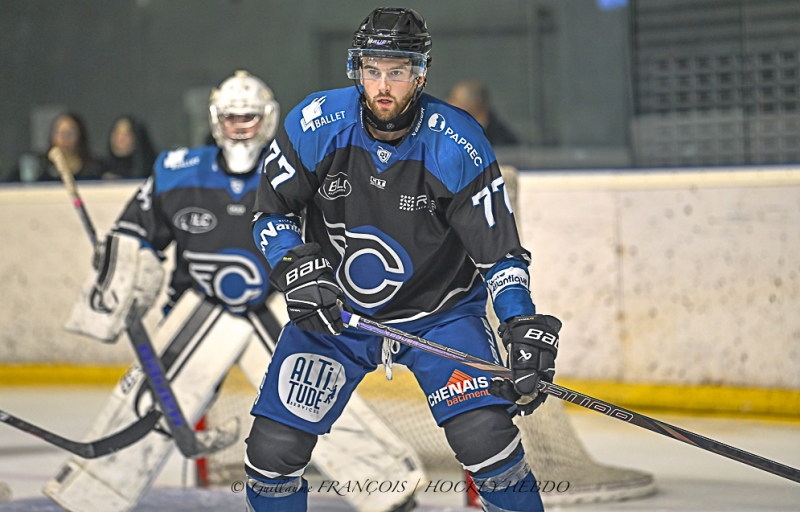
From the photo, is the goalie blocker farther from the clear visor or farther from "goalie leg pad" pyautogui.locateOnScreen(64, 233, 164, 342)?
the clear visor

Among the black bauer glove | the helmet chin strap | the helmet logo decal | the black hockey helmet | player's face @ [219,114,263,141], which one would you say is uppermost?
the black hockey helmet

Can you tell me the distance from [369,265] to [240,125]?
3.66 feet

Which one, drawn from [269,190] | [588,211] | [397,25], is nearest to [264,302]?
[269,190]

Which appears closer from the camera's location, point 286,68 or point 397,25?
point 397,25

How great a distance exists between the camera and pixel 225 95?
3219 millimetres

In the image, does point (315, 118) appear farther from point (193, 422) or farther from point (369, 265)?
point (193, 422)

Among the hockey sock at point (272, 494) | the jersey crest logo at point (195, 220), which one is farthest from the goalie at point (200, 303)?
the hockey sock at point (272, 494)

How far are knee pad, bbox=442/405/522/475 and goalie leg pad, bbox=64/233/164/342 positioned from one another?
50.4 inches

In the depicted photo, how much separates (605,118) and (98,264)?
239 cm

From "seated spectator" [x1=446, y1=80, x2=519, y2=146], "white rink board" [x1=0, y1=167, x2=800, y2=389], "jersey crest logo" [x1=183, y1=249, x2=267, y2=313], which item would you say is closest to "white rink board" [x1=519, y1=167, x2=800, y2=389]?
"white rink board" [x1=0, y1=167, x2=800, y2=389]

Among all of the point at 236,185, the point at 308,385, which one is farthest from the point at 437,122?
the point at 236,185

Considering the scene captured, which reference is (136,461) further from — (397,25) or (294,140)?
(397,25)

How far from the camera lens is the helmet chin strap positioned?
318cm

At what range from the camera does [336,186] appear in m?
2.17
